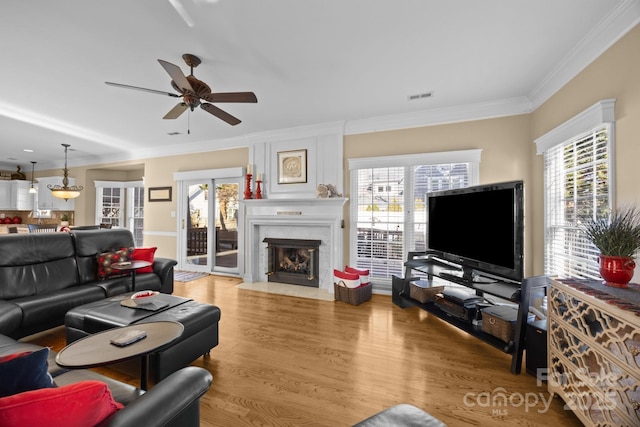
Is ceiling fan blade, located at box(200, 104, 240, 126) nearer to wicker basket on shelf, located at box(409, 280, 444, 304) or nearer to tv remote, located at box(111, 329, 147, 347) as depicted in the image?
tv remote, located at box(111, 329, 147, 347)

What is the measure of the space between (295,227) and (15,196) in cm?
845

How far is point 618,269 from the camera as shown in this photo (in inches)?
65.1

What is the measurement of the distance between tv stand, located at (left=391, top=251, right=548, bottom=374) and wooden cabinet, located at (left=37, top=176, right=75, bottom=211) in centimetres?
842

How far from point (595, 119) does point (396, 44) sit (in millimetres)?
1713

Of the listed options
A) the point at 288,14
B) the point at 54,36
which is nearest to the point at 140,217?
the point at 54,36

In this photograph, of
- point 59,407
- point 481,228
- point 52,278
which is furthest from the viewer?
point 52,278

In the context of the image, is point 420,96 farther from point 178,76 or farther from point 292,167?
point 178,76

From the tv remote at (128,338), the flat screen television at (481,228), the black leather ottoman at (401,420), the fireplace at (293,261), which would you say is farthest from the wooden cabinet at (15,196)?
the black leather ottoman at (401,420)

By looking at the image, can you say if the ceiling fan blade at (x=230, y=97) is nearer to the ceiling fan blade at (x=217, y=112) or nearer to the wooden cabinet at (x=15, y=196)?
the ceiling fan blade at (x=217, y=112)

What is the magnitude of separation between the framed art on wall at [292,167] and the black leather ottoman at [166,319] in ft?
9.08

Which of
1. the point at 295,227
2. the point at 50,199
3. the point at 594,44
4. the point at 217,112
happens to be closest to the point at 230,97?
the point at 217,112

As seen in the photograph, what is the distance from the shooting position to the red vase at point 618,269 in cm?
165

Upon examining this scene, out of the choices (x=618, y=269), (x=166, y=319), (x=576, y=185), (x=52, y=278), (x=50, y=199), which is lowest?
(x=166, y=319)

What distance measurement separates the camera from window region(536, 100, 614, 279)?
215 centimetres
